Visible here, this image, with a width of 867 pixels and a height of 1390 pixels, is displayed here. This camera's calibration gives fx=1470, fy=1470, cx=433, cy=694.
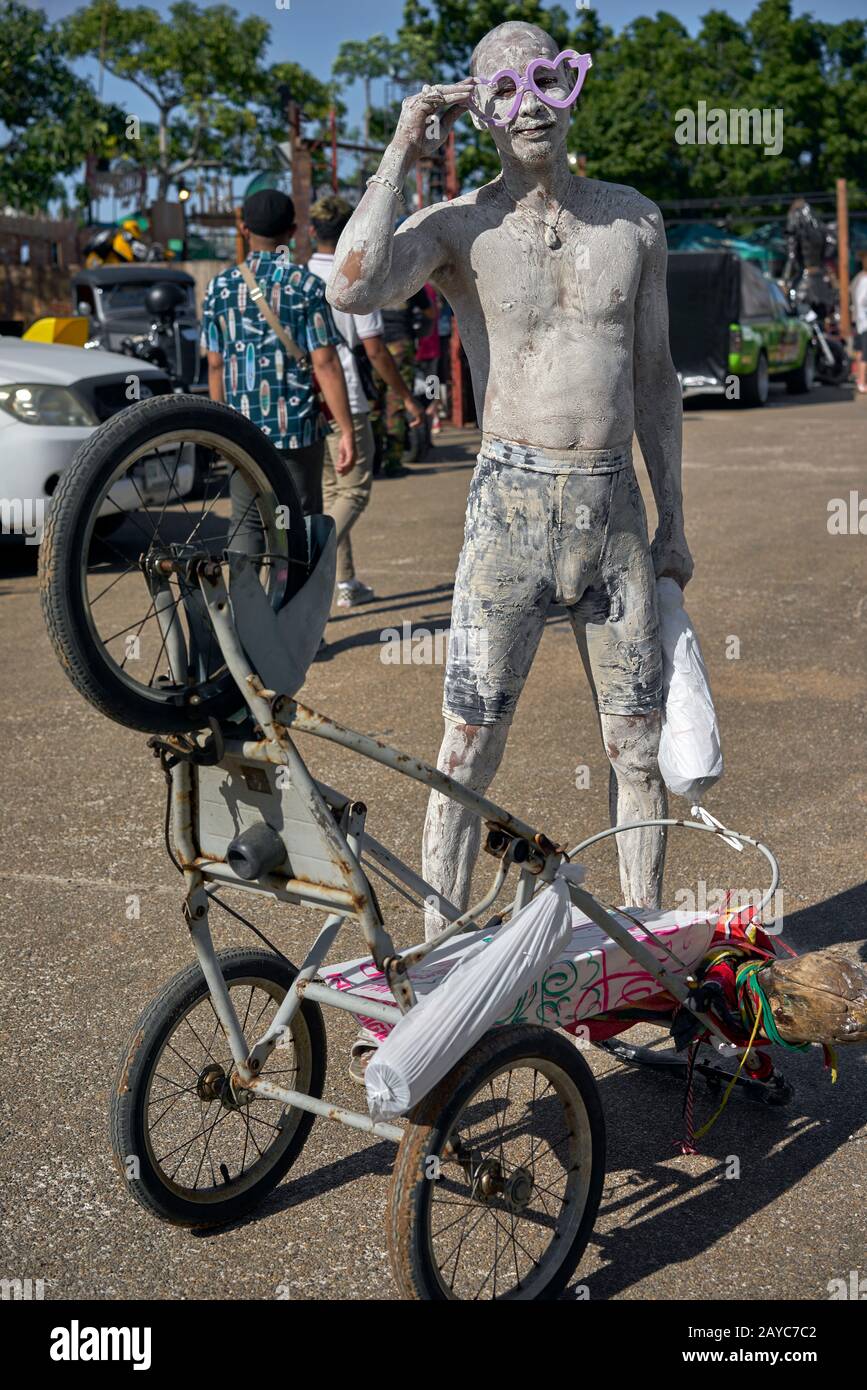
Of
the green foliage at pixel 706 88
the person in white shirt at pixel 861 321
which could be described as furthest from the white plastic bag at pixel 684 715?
the green foliage at pixel 706 88

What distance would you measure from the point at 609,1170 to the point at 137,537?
8122mm

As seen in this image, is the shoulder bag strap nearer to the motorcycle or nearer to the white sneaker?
the white sneaker

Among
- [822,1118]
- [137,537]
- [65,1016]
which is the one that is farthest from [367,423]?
[822,1118]

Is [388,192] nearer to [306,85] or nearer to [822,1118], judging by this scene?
[822,1118]

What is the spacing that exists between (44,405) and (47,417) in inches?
4.1

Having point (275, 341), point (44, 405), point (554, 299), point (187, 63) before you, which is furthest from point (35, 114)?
point (554, 299)

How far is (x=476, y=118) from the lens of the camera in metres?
3.15

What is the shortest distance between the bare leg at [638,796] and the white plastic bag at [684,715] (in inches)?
1.8

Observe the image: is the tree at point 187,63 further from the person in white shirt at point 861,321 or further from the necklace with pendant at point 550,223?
the necklace with pendant at point 550,223

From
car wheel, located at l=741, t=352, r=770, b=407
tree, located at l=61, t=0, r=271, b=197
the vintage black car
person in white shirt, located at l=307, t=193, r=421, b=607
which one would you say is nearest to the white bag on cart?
person in white shirt, located at l=307, t=193, r=421, b=607

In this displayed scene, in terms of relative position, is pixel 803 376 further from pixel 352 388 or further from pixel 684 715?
pixel 684 715

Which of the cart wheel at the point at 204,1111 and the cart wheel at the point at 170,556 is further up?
the cart wheel at the point at 170,556

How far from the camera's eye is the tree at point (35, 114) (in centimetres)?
4272
